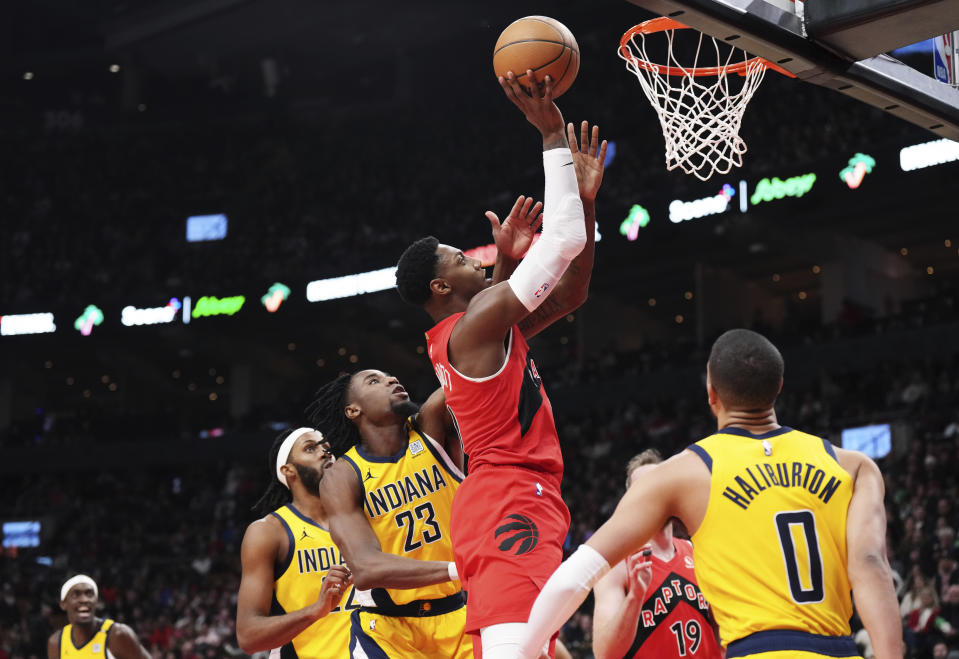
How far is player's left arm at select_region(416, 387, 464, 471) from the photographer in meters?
4.76

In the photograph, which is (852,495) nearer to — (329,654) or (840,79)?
(840,79)

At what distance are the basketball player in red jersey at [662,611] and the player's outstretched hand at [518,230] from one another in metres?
0.98

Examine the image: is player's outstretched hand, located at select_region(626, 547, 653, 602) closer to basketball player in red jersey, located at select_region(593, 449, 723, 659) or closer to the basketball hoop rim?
basketball player in red jersey, located at select_region(593, 449, 723, 659)

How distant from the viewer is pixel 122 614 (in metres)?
22.0

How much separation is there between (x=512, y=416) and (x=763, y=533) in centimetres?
117

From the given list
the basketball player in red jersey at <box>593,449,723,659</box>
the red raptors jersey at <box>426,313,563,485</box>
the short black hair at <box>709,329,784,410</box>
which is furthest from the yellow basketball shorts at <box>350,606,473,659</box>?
the short black hair at <box>709,329,784,410</box>

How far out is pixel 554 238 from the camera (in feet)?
12.6

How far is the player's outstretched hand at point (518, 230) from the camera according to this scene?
4363mm

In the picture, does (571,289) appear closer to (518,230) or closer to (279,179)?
(518,230)

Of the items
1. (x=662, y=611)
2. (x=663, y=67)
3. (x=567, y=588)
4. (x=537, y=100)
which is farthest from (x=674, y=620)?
(x=663, y=67)

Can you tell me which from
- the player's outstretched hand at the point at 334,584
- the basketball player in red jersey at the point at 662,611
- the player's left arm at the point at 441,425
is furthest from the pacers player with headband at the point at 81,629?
the basketball player in red jersey at the point at 662,611

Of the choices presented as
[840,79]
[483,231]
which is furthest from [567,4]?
[840,79]

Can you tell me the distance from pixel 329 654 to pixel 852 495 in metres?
2.92

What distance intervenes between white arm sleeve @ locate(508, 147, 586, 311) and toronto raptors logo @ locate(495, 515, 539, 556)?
0.69 m
